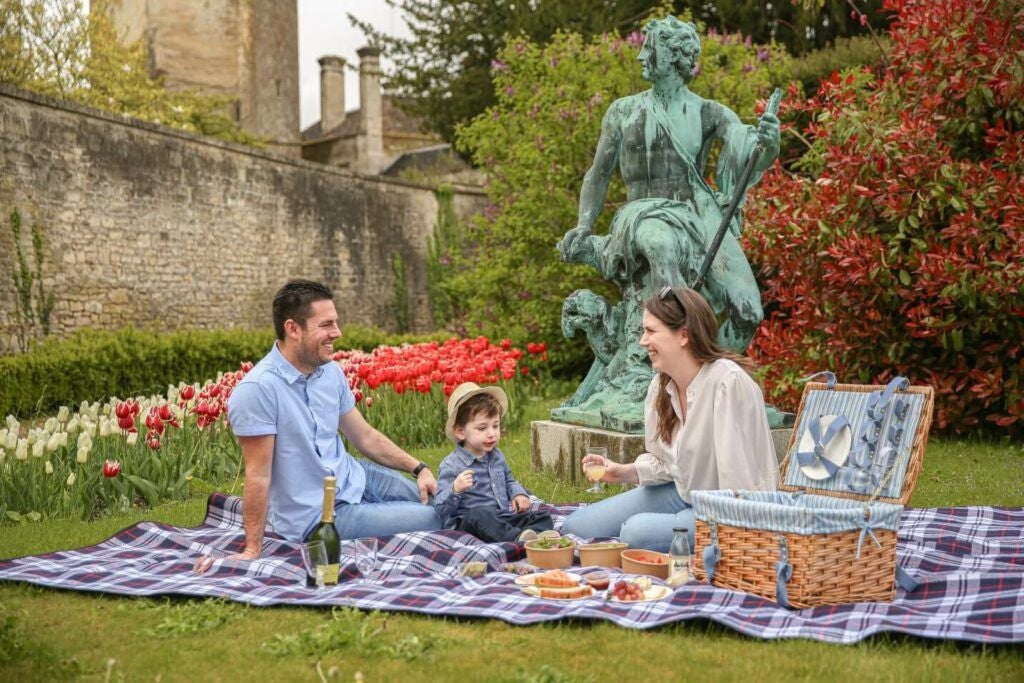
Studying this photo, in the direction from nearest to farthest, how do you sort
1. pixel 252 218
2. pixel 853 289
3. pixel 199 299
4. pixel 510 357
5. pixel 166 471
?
pixel 166 471 → pixel 853 289 → pixel 510 357 → pixel 199 299 → pixel 252 218

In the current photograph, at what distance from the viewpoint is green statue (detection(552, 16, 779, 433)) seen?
6.66 metres

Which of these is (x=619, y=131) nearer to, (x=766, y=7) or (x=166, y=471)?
(x=166, y=471)

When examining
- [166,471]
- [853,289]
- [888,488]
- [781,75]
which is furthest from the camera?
[781,75]

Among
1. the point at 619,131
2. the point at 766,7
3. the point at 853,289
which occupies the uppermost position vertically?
the point at 766,7

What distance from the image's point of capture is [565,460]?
703cm

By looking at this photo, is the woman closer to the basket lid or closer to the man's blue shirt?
the basket lid

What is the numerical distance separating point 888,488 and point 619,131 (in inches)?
135

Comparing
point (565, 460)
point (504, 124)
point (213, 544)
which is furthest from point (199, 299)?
point (213, 544)

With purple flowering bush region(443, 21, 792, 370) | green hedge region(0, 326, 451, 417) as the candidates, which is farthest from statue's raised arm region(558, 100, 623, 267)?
purple flowering bush region(443, 21, 792, 370)

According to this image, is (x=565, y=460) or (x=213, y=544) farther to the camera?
(x=565, y=460)

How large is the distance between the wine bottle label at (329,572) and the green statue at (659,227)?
2.71 metres

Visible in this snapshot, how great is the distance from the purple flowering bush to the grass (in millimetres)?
11210

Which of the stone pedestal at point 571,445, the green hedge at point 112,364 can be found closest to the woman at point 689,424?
the stone pedestal at point 571,445

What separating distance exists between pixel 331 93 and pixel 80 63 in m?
16.9
